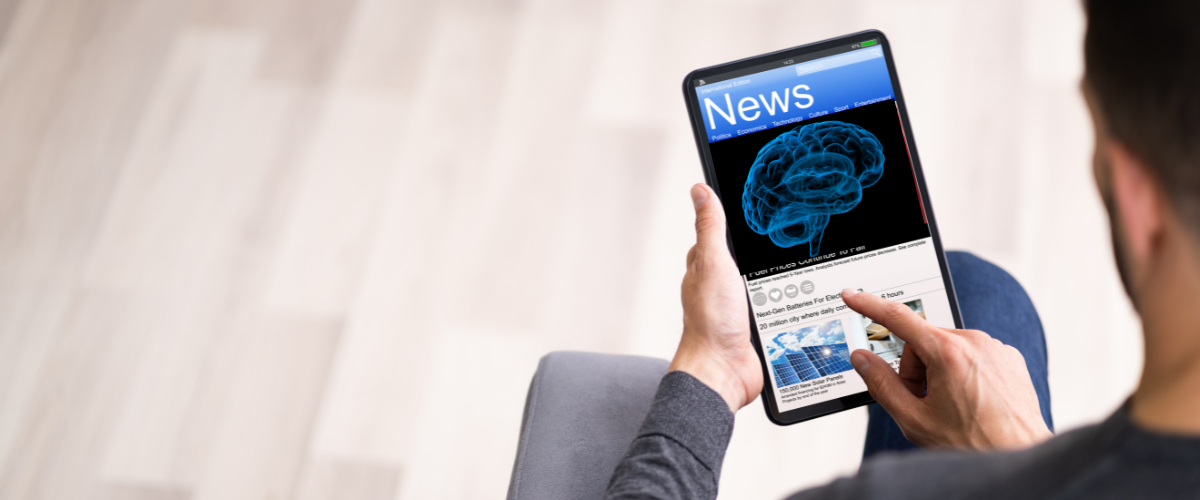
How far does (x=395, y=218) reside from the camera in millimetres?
1471

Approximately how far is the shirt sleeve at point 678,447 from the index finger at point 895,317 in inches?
7.5

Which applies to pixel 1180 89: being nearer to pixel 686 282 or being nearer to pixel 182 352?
pixel 686 282

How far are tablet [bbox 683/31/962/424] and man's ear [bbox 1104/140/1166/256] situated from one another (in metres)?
0.40

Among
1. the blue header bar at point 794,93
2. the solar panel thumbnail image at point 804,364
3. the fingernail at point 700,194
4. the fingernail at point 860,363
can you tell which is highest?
the blue header bar at point 794,93

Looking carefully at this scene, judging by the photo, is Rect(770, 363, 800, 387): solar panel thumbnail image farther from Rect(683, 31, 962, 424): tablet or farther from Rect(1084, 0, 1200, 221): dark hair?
Rect(1084, 0, 1200, 221): dark hair

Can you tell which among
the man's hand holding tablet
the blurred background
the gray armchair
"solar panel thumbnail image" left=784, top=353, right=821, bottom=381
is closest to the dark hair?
the man's hand holding tablet

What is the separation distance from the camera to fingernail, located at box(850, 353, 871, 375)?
792mm

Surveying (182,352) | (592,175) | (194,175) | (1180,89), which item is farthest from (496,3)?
(1180,89)

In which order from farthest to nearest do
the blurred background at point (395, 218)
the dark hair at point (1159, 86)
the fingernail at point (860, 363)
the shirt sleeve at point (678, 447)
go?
the blurred background at point (395, 218) → the fingernail at point (860, 363) → the shirt sleeve at point (678, 447) → the dark hair at point (1159, 86)

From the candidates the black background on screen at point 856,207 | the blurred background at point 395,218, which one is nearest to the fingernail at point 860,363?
the black background on screen at point 856,207

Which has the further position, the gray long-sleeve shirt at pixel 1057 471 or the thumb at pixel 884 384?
the thumb at pixel 884 384

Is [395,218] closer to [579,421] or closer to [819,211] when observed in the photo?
[579,421]

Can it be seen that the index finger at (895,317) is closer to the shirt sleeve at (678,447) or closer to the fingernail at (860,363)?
the fingernail at (860,363)

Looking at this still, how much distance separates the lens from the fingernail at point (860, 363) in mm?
792
